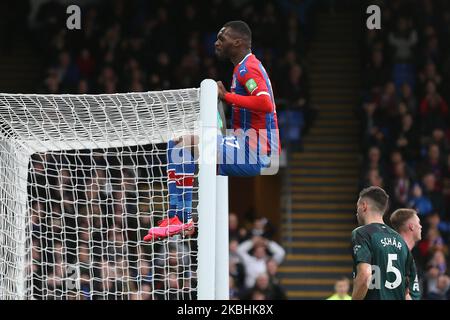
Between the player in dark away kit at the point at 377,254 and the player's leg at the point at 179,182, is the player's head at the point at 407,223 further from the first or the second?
the player's leg at the point at 179,182

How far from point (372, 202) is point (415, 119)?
298 inches

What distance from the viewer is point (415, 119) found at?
14.2m

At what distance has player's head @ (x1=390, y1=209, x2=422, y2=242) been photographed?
7281 mm

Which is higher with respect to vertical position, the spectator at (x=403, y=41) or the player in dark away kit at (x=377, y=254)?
the spectator at (x=403, y=41)

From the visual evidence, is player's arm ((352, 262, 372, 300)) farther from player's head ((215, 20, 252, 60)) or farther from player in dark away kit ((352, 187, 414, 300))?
player's head ((215, 20, 252, 60))

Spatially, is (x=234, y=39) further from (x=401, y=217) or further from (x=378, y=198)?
(x=401, y=217)

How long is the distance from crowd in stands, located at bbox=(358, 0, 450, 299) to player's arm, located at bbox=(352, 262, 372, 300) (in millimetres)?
5696

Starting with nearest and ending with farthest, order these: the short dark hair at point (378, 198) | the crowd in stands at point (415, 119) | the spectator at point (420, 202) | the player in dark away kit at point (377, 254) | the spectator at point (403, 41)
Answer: the player in dark away kit at point (377, 254), the short dark hair at point (378, 198), the crowd in stands at point (415, 119), the spectator at point (420, 202), the spectator at point (403, 41)

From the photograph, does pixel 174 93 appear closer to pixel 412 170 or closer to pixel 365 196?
pixel 365 196

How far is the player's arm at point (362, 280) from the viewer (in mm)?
6469

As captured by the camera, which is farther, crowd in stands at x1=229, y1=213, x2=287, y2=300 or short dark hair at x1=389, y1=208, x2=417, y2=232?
crowd in stands at x1=229, y1=213, x2=287, y2=300

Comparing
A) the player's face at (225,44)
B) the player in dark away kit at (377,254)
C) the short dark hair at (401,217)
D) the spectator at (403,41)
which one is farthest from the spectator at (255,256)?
the player in dark away kit at (377,254)

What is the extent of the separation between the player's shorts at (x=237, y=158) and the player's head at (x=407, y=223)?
0.97 meters

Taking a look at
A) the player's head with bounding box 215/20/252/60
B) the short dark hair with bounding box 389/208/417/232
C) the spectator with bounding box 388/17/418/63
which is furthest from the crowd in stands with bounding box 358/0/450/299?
the player's head with bounding box 215/20/252/60
